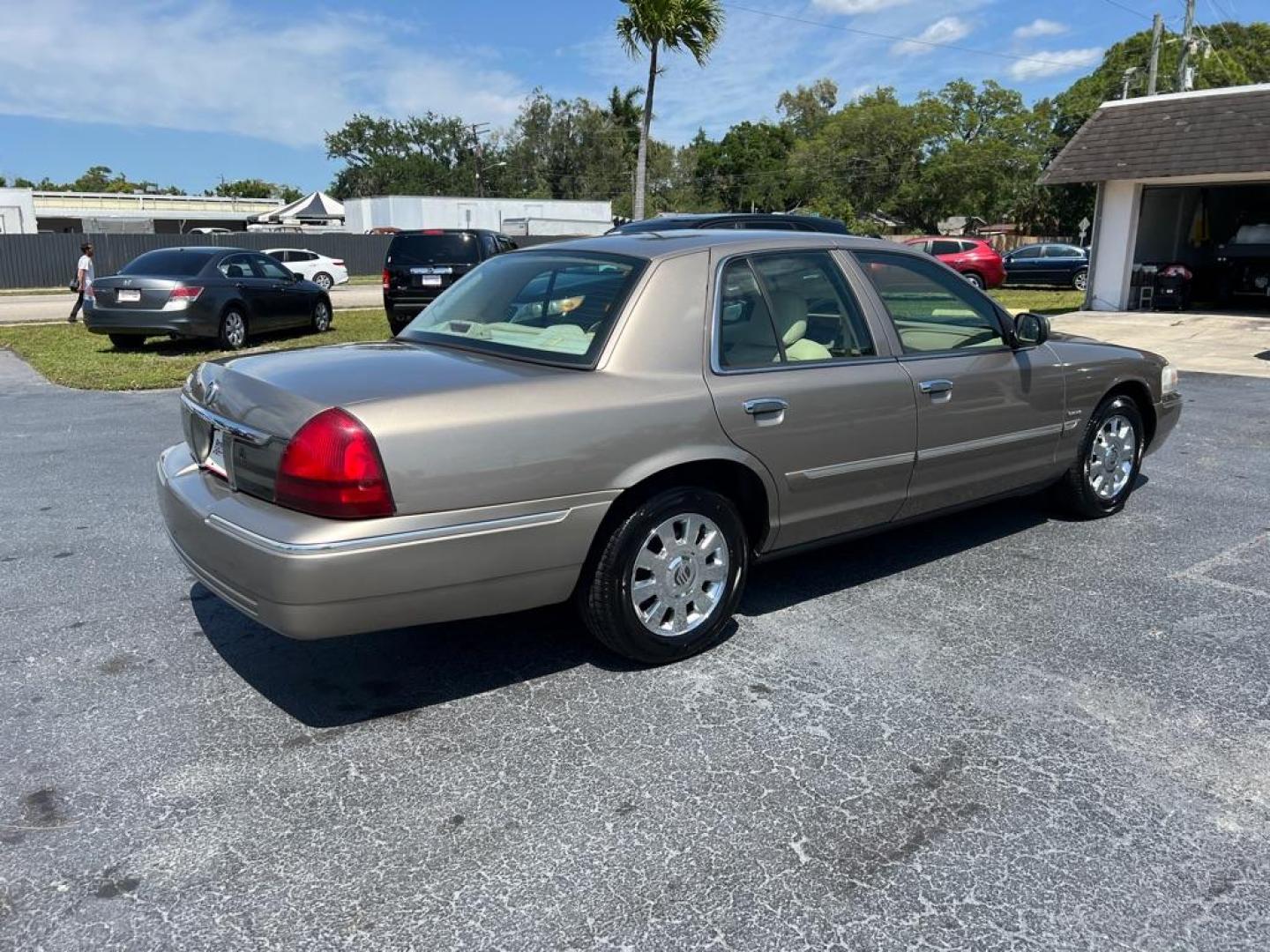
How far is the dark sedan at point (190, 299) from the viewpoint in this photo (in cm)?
1265

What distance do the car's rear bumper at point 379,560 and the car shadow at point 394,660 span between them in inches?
17.4

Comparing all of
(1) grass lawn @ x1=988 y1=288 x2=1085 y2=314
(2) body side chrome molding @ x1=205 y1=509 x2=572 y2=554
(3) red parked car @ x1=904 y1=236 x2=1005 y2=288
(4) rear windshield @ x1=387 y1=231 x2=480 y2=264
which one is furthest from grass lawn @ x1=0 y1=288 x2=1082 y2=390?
(2) body side chrome molding @ x1=205 y1=509 x2=572 y2=554

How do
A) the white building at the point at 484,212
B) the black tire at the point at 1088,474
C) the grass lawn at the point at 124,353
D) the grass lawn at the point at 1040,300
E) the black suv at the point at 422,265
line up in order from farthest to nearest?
the white building at the point at 484,212
the grass lawn at the point at 1040,300
the black suv at the point at 422,265
the grass lawn at the point at 124,353
the black tire at the point at 1088,474

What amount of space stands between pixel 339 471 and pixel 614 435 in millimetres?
925

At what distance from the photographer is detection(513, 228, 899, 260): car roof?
3.89 metres

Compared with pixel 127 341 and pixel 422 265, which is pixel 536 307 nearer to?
pixel 422 265

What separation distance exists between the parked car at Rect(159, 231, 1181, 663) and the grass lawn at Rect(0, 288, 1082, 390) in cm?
524

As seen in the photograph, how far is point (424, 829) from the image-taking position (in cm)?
270

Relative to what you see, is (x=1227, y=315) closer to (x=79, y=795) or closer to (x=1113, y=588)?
(x=1113, y=588)

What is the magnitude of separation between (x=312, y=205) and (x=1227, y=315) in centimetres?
5439

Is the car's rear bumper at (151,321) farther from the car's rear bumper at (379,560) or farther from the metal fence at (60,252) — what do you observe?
the metal fence at (60,252)

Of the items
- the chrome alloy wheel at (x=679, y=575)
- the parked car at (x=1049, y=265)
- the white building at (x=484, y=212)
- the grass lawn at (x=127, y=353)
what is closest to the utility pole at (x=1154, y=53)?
the parked car at (x=1049, y=265)

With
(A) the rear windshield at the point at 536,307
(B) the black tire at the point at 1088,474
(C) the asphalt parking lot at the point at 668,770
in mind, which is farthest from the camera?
(B) the black tire at the point at 1088,474

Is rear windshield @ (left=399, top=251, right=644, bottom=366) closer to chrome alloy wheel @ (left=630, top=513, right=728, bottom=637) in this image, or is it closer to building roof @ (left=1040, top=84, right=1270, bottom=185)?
chrome alloy wheel @ (left=630, top=513, right=728, bottom=637)
